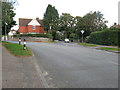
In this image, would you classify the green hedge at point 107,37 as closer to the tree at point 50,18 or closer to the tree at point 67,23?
the tree at point 50,18

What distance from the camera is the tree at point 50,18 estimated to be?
5161cm

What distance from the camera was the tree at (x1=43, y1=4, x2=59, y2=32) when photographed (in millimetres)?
51612

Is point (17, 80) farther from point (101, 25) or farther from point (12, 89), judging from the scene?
point (101, 25)

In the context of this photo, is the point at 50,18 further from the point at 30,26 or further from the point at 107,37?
the point at 107,37

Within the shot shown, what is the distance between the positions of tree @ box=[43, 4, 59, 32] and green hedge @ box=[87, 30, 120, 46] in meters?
20.6

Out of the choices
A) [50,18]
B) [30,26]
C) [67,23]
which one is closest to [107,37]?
[50,18]

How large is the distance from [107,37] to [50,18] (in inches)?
1089

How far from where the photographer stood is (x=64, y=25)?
202ft

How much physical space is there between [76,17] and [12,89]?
58.2 meters

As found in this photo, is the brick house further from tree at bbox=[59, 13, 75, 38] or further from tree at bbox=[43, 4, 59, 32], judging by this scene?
tree at bbox=[59, 13, 75, 38]

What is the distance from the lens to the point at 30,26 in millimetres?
59031

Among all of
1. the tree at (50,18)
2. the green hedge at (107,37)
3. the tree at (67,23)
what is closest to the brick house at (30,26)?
the tree at (50,18)

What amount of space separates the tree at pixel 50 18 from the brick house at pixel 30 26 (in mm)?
7703

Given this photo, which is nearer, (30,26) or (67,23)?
(30,26)
